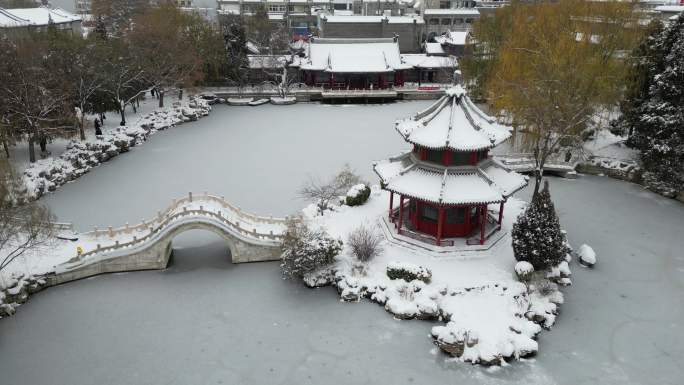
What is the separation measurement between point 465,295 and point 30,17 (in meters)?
67.2

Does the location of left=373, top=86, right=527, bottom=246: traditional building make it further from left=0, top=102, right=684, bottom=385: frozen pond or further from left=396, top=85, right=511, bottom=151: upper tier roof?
left=0, top=102, right=684, bottom=385: frozen pond

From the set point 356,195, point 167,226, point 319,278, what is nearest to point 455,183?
point 356,195

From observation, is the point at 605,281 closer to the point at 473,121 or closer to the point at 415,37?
the point at 473,121

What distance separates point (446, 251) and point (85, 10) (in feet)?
356

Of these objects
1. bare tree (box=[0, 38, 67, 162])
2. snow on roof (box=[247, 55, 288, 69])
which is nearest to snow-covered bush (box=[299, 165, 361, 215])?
bare tree (box=[0, 38, 67, 162])

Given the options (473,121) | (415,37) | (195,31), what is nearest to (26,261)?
(473,121)

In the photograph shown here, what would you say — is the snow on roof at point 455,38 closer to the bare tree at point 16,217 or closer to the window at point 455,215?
the window at point 455,215

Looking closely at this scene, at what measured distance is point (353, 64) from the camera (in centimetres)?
5622

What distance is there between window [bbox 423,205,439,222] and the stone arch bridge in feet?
22.8

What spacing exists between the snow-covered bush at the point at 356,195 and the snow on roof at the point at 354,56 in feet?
97.4

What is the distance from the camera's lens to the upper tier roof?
2270cm

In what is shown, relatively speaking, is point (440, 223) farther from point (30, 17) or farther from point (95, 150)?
point (30, 17)

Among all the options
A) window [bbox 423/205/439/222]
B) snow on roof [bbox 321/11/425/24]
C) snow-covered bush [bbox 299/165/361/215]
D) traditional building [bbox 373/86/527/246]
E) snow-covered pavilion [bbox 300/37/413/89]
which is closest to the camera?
traditional building [bbox 373/86/527/246]

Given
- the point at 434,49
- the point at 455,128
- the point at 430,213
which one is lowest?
the point at 430,213
